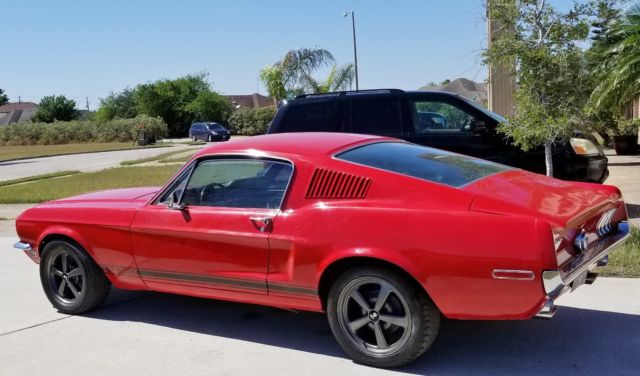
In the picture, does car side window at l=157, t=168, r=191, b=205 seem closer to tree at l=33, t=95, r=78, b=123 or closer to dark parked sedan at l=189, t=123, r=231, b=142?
dark parked sedan at l=189, t=123, r=231, b=142

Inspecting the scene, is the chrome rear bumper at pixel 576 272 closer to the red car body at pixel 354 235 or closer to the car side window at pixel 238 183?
the red car body at pixel 354 235

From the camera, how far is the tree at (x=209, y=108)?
2657 inches

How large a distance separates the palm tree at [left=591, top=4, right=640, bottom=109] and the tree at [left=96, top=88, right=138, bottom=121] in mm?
71551

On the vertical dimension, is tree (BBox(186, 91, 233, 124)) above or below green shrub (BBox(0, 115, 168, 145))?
above

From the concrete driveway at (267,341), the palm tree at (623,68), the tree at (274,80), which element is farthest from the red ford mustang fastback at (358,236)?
the tree at (274,80)

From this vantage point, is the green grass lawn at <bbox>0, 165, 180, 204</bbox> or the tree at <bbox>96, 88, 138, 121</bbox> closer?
the green grass lawn at <bbox>0, 165, 180, 204</bbox>

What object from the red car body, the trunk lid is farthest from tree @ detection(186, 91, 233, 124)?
the trunk lid

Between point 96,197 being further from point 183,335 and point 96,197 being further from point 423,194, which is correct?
point 423,194

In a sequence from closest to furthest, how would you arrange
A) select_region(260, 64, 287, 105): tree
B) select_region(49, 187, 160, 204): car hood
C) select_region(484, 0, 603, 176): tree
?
1. select_region(49, 187, 160, 204): car hood
2. select_region(484, 0, 603, 176): tree
3. select_region(260, 64, 287, 105): tree

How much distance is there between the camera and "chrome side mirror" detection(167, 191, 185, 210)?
4785mm

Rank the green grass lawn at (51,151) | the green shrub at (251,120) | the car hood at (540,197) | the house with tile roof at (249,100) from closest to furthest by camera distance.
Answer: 1. the car hood at (540,197)
2. the green grass lawn at (51,151)
3. the green shrub at (251,120)
4. the house with tile roof at (249,100)

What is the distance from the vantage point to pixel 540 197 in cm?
405

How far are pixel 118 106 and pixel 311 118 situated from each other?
78160 millimetres

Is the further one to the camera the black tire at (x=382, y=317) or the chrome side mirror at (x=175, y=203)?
the chrome side mirror at (x=175, y=203)
